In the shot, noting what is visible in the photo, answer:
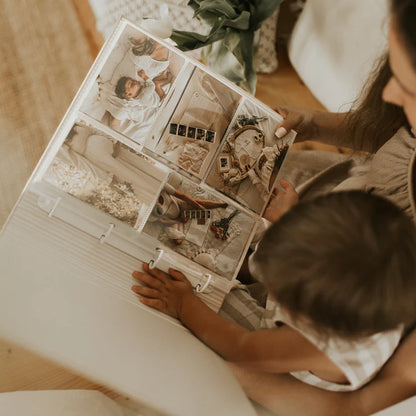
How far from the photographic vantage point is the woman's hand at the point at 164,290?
752mm

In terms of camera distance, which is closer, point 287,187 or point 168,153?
point 168,153

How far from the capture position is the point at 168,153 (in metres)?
0.79

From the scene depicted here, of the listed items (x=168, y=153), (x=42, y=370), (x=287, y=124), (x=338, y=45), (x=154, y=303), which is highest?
(x=338, y=45)

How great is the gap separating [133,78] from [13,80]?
0.70 m

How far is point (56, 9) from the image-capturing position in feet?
4.33

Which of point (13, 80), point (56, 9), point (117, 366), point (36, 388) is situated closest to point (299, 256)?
point (117, 366)

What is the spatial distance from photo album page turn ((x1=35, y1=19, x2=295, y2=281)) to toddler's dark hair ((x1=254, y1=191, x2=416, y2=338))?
0.91 feet

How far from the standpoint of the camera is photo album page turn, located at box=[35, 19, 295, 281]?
2.43 feet

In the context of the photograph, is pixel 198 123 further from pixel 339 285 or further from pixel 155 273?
pixel 339 285

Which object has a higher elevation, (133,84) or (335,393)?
(133,84)

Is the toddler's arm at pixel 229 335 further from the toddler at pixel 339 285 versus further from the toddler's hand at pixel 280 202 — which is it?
the toddler's hand at pixel 280 202

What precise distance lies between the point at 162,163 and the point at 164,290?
27 centimetres

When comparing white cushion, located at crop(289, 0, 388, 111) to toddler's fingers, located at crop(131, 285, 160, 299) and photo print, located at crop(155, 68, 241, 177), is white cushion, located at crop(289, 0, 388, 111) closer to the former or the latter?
photo print, located at crop(155, 68, 241, 177)

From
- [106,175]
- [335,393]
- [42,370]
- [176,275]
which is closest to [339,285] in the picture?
[335,393]
